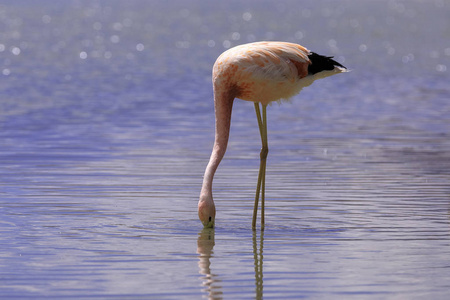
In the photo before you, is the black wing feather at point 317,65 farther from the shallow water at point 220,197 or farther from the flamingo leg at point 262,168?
the shallow water at point 220,197

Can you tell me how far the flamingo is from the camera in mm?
8969

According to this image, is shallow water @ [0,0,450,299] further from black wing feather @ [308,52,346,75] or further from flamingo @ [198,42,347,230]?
black wing feather @ [308,52,346,75]

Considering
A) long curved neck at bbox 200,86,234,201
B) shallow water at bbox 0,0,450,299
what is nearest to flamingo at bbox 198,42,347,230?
long curved neck at bbox 200,86,234,201

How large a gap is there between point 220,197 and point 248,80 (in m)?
1.85

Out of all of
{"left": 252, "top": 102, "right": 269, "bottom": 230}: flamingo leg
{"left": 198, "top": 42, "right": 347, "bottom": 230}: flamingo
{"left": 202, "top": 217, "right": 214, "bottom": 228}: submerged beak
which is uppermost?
{"left": 198, "top": 42, "right": 347, "bottom": 230}: flamingo

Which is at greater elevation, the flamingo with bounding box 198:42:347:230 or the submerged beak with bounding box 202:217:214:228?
the flamingo with bounding box 198:42:347:230

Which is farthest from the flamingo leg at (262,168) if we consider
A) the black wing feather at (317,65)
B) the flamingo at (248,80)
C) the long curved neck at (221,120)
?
the black wing feather at (317,65)

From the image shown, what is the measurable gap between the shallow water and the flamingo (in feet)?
1.60

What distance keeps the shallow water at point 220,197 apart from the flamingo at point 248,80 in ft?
1.60

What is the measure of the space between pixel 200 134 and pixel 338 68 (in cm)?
656

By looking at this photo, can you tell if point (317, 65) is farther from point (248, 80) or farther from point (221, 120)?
point (221, 120)

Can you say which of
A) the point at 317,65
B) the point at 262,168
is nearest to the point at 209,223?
the point at 262,168

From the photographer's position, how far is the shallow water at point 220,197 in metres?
7.30

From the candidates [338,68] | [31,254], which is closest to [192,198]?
[338,68]
